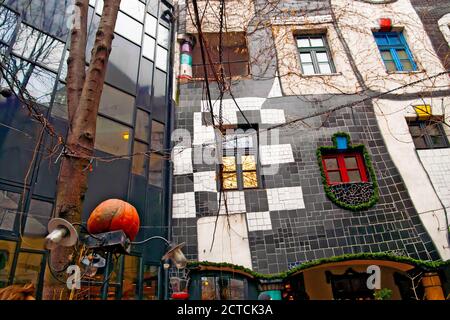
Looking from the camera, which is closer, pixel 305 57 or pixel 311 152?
pixel 311 152

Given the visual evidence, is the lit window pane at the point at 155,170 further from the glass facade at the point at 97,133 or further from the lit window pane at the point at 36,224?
the lit window pane at the point at 36,224

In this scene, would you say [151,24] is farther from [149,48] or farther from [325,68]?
[325,68]

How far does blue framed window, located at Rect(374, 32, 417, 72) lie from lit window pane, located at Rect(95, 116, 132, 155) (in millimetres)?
8108

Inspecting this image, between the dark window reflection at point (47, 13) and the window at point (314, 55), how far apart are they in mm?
6829

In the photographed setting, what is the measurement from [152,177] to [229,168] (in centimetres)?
204

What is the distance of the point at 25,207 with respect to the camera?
229 inches

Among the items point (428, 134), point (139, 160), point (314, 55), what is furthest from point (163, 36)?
point (428, 134)

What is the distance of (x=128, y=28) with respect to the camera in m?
9.39

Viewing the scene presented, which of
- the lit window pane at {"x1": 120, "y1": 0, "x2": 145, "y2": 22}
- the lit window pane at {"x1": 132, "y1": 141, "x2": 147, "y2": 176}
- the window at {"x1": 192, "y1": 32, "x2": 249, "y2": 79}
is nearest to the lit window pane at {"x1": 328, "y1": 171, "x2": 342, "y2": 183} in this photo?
the window at {"x1": 192, "y1": 32, "x2": 249, "y2": 79}

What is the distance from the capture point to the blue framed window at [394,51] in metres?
9.88

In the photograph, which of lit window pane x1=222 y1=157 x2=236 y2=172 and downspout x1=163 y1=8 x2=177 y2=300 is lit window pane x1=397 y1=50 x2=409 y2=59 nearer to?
lit window pane x1=222 y1=157 x2=236 y2=172

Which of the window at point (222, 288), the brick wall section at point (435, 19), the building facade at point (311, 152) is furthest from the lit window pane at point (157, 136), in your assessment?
the brick wall section at point (435, 19)

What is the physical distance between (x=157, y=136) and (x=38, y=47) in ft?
11.1

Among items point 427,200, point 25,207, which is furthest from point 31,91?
point 427,200
